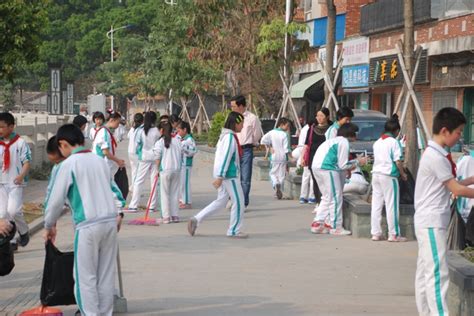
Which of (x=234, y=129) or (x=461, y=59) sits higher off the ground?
(x=461, y=59)

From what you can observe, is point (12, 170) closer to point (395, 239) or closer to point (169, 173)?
point (169, 173)

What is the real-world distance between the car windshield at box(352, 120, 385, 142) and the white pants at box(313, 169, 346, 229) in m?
8.97

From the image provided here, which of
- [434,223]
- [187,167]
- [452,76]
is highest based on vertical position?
[452,76]

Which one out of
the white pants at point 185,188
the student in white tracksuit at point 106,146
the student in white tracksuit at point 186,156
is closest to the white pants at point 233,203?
the student in white tracksuit at point 106,146

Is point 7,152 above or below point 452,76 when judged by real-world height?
below

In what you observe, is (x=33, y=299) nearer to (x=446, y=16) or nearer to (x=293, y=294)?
(x=293, y=294)

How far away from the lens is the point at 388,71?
3528cm

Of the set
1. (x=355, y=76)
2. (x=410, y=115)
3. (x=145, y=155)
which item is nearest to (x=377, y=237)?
(x=410, y=115)

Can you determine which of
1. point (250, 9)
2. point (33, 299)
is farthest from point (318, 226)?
point (250, 9)

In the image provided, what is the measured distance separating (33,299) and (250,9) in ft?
86.3

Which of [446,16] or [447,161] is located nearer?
[447,161]

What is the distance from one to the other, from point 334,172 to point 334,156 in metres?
0.24

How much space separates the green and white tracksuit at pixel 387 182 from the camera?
1351 centimetres

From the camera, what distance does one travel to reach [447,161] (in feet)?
25.2
